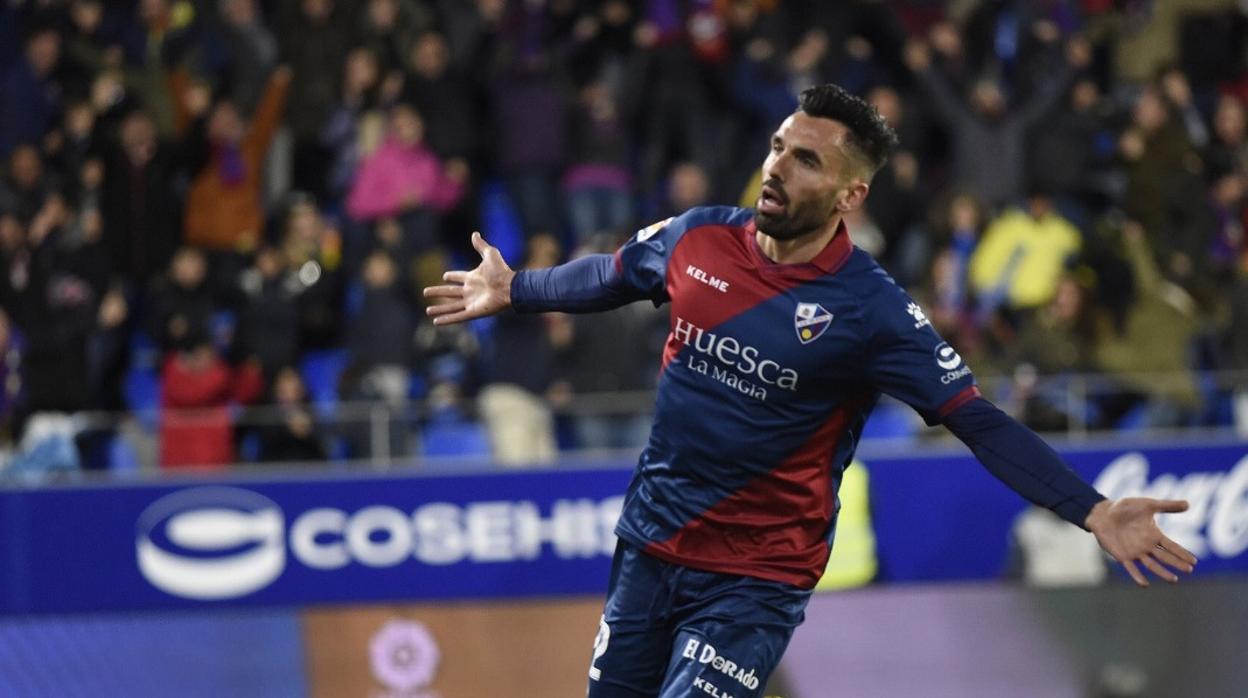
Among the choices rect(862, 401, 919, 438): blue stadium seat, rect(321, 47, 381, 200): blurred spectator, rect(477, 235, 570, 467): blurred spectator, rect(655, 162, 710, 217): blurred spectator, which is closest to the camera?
rect(477, 235, 570, 467): blurred spectator

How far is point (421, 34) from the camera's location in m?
15.2

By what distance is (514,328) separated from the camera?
13.2 m

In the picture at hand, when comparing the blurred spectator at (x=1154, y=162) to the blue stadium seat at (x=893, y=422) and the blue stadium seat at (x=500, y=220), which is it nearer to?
the blue stadium seat at (x=893, y=422)

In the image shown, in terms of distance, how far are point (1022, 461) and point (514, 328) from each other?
26.7 feet

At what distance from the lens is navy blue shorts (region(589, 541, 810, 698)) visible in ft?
18.0

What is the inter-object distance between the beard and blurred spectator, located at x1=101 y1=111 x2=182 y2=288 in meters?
9.61

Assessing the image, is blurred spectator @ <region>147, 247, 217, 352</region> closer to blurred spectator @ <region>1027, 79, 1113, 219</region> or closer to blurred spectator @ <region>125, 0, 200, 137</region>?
blurred spectator @ <region>125, 0, 200, 137</region>

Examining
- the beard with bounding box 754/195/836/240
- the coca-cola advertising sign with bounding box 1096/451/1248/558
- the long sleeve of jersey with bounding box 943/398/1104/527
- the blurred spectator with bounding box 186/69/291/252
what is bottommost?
the coca-cola advertising sign with bounding box 1096/451/1248/558

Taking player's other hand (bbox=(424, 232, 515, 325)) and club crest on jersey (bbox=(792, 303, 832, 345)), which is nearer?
club crest on jersey (bbox=(792, 303, 832, 345))

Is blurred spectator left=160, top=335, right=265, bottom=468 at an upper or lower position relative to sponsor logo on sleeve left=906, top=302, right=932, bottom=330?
upper

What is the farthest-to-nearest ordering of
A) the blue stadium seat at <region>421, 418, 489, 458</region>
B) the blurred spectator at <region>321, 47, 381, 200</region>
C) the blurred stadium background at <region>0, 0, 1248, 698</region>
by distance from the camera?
the blurred spectator at <region>321, 47, 381, 200</region>, the blue stadium seat at <region>421, 418, 489, 458</region>, the blurred stadium background at <region>0, 0, 1248, 698</region>

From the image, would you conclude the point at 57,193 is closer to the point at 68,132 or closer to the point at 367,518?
the point at 68,132

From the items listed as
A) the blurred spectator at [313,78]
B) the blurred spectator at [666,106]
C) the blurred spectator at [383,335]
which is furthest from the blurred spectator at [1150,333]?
the blurred spectator at [313,78]

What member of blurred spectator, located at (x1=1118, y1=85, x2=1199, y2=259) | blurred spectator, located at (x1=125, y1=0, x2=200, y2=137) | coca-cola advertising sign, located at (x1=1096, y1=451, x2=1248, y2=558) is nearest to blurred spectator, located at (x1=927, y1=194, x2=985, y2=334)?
blurred spectator, located at (x1=1118, y1=85, x2=1199, y2=259)
